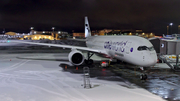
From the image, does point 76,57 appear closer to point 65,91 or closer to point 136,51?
point 136,51

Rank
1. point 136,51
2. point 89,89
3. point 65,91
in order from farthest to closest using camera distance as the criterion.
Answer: point 136,51 < point 89,89 < point 65,91

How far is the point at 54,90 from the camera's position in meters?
9.64

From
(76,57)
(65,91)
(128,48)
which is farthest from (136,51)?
(76,57)

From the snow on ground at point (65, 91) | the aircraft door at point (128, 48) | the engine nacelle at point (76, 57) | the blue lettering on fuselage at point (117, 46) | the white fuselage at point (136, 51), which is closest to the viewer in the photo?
the snow on ground at point (65, 91)

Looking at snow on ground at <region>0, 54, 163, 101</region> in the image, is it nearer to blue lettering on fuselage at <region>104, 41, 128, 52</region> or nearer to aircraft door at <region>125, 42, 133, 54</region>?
aircraft door at <region>125, 42, 133, 54</region>

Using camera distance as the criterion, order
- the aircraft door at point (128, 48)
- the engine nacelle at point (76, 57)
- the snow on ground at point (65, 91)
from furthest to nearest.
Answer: the engine nacelle at point (76, 57)
the aircraft door at point (128, 48)
the snow on ground at point (65, 91)

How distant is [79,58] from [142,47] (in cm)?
679

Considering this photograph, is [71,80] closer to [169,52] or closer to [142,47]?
[142,47]

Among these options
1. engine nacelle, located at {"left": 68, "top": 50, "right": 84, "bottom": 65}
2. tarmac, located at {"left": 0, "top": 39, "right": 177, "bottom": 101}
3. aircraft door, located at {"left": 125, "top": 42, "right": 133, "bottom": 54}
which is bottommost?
tarmac, located at {"left": 0, "top": 39, "right": 177, "bottom": 101}

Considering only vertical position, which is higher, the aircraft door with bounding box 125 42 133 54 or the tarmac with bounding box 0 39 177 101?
the aircraft door with bounding box 125 42 133 54

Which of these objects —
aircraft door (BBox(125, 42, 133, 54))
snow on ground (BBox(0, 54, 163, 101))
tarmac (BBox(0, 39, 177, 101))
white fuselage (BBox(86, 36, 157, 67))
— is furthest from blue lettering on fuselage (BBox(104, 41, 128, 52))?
snow on ground (BBox(0, 54, 163, 101))

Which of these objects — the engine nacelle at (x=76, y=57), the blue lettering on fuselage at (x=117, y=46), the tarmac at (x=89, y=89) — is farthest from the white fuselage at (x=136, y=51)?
the engine nacelle at (x=76, y=57)

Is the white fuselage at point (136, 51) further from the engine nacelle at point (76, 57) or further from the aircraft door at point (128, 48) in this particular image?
the engine nacelle at point (76, 57)

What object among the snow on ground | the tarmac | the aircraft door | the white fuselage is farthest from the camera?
the aircraft door
